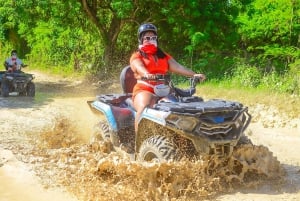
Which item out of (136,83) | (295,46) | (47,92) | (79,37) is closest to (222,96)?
(295,46)

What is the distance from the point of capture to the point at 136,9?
17.7m

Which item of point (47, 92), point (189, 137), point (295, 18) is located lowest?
point (47, 92)

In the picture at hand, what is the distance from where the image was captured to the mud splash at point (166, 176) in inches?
200

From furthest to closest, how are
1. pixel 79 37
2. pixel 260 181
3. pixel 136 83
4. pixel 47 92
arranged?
pixel 79 37, pixel 47 92, pixel 136 83, pixel 260 181

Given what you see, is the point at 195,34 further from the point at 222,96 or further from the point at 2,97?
the point at 2,97

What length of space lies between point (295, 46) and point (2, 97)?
8.42m

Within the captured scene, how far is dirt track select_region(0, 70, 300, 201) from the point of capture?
5.24 metres

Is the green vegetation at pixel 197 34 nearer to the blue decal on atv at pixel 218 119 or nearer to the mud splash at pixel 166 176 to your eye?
the mud splash at pixel 166 176

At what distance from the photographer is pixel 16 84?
15.2 m

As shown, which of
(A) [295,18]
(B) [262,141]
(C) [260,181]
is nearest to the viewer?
(C) [260,181]

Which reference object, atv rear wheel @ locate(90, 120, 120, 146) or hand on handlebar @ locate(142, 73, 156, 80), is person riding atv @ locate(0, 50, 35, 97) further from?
hand on handlebar @ locate(142, 73, 156, 80)

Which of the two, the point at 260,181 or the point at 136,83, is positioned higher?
the point at 136,83

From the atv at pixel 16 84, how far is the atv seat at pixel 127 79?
9.20 metres

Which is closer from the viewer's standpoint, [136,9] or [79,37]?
[136,9]
